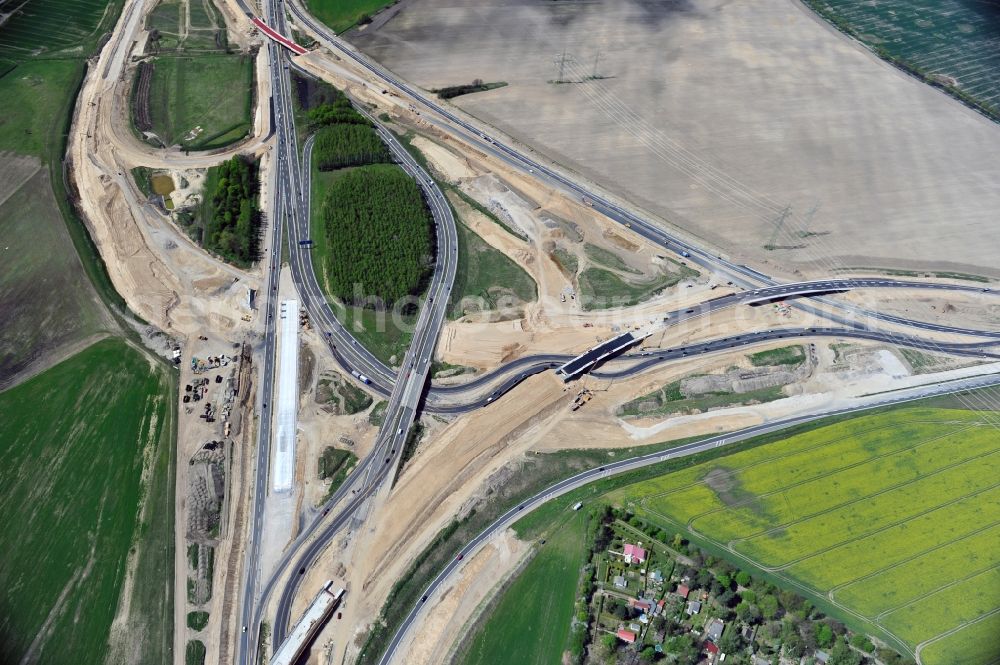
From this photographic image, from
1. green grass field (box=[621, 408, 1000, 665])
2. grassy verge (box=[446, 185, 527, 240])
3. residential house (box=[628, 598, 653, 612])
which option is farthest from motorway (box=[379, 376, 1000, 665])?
grassy verge (box=[446, 185, 527, 240])

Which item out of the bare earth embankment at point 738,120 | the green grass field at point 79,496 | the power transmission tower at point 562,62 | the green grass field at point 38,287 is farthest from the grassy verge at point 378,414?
the power transmission tower at point 562,62

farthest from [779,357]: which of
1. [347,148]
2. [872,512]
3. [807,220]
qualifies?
[347,148]

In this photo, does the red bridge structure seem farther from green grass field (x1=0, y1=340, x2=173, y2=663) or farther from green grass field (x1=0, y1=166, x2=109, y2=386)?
green grass field (x1=0, y1=340, x2=173, y2=663)

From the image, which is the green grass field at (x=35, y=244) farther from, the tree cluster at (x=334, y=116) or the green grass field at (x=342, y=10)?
the green grass field at (x=342, y=10)

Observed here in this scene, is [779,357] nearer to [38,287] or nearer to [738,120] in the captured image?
[738,120]

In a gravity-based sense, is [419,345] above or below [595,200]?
below

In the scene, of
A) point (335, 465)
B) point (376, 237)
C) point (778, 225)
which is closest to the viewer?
point (335, 465)
